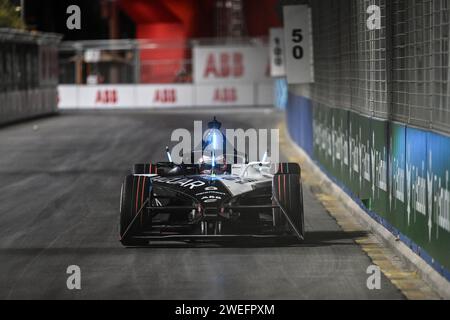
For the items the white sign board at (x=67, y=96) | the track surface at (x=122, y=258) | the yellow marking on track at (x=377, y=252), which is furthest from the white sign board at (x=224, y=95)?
the yellow marking on track at (x=377, y=252)

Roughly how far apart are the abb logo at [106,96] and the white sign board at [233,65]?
388cm

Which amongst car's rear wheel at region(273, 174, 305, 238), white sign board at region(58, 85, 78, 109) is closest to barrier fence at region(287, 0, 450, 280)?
car's rear wheel at region(273, 174, 305, 238)

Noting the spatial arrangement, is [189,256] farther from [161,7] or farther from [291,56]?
[161,7]

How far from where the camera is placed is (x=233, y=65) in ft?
193

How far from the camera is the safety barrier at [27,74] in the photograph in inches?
1738

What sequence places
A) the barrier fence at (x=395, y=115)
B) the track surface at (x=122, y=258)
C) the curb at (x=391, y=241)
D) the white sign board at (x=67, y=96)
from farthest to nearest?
the white sign board at (x=67, y=96) → the barrier fence at (x=395, y=115) → the track surface at (x=122, y=258) → the curb at (x=391, y=241)

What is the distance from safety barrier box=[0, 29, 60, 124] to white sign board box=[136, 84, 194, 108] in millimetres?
4529

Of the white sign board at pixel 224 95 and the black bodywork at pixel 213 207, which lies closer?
the black bodywork at pixel 213 207

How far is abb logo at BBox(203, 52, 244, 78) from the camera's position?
58500 millimetres

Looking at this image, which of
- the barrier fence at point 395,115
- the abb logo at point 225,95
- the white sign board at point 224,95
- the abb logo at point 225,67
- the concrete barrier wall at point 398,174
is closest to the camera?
the concrete barrier wall at point 398,174

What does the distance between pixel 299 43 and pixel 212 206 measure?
39.2ft

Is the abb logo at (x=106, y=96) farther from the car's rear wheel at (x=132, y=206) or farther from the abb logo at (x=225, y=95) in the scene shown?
the car's rear wheel at (x=132, y=206)
